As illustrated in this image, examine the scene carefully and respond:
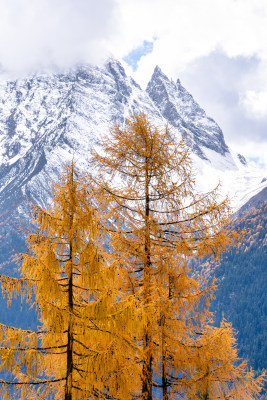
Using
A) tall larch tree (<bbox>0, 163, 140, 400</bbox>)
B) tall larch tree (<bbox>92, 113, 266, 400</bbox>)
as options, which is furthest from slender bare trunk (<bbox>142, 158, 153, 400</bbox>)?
tall larch tree (<bbox>0, 163, 140, 400</bbox>)

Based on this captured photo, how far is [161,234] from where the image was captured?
31.0 feet

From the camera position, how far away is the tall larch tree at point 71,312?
7188mm

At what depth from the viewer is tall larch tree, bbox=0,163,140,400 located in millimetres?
7188

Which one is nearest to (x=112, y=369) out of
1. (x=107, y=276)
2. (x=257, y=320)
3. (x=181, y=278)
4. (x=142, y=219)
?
(x=107, y=276)

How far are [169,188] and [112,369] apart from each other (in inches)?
179

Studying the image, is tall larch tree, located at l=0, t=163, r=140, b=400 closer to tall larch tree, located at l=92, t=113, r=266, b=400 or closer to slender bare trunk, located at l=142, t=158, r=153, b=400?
slender bare trunk, located at l=142, t=158, r=153, b=400

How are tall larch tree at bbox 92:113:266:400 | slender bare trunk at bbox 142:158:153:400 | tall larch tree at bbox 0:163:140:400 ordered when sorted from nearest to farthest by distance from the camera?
tall larch tree at bbox 0:163:140:400
slender bare trunk at bbox 142:158:153:400
tall larch tree at bbox 92:113:266:400

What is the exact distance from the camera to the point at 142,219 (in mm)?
9828

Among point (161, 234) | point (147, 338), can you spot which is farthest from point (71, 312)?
point (161, 234)

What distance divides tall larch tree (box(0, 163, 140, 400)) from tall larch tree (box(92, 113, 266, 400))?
115 centimetres

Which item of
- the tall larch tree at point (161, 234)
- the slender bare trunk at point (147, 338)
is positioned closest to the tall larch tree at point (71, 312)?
the slender bare trunk at point (147, 338)

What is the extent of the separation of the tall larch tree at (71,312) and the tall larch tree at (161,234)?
1.15m

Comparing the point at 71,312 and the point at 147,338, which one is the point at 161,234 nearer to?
the point at 147,338

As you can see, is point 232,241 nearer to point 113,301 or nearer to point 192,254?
point 192,254
